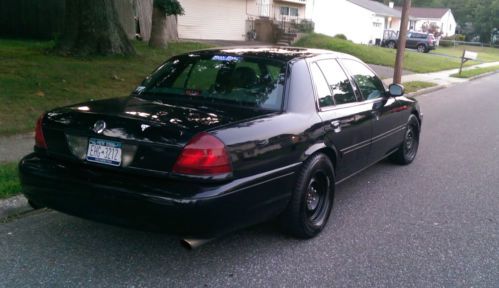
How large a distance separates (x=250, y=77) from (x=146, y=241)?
5.35ft

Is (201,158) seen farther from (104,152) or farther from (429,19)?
(429,19)

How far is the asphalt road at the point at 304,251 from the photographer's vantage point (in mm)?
3500

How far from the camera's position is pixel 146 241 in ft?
13.3

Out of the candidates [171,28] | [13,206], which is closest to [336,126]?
[13,206]

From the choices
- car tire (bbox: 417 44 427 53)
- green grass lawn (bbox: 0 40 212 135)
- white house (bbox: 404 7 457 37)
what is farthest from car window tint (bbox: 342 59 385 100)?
white house (bbox: 404 7 457 37)

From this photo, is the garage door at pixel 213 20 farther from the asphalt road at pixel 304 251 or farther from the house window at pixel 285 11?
the asphalt road at pixel 304 251

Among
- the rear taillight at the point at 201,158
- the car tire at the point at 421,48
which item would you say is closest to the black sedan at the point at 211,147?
the rear taillight at the point at 201,158

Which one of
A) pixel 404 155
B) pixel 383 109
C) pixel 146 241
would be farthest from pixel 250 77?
pixel 404 155

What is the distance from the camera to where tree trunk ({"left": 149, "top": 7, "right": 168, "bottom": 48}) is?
15336 mm

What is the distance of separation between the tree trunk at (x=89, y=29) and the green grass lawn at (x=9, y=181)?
22.2ft

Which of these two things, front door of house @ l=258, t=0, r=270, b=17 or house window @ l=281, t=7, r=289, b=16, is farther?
house window @ l=281, t=7, r=289, b=16

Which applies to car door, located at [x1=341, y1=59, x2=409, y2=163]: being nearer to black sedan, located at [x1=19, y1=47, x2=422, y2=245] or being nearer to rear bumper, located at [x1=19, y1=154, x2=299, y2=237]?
black sedan, located at [x1=19, y1=47, x2=422, y2=245]

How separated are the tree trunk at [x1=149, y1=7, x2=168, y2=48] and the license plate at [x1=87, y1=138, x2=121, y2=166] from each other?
12.5 meters

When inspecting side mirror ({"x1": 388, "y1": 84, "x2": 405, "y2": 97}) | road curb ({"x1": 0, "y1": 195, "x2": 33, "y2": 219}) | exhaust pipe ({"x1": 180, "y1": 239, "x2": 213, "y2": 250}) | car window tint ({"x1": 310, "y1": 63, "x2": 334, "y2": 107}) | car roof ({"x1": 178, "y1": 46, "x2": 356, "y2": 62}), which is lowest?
road curb ({"x1": 0, "y1": 195, "x2": 33, "y2": 219})
